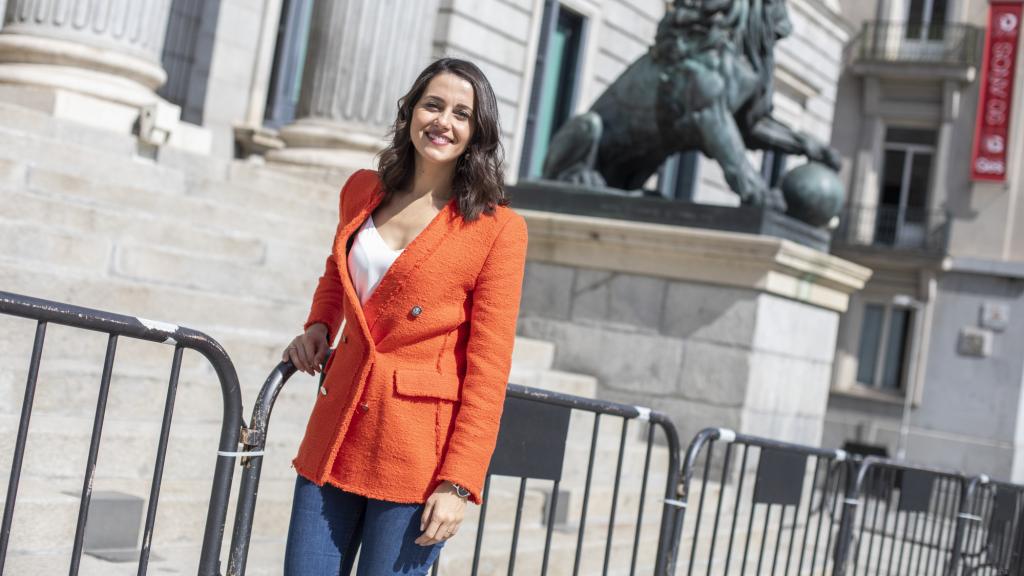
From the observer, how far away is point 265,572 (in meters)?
4.79

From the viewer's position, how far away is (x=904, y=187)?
101 feet

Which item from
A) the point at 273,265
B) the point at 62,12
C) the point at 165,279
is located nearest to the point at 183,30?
the point at 62,12

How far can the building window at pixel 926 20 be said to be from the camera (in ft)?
101

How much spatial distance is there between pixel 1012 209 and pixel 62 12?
955 inches

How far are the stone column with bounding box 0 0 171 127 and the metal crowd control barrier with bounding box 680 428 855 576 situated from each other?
5.07 metres

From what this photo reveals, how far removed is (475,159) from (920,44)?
3040cm

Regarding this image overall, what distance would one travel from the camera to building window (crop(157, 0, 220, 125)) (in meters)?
13.2

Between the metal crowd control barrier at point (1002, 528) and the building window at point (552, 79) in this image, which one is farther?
the building window at point (552, 79)

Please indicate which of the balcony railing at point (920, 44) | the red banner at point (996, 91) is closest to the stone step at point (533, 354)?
the red banner at point (996, 91)

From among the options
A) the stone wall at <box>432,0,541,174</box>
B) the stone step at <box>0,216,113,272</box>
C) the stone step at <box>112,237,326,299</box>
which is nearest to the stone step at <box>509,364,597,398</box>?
the stone step at <box>112,237,326,299</box>

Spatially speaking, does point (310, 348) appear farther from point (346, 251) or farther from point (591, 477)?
point (591, 477)

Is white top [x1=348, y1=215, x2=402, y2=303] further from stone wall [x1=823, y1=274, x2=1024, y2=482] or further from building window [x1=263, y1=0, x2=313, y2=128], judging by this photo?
stone wall [x1=823, y1=274, x2=1024, y2=482]

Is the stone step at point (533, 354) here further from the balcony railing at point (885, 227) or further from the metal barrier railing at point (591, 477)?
the balcony railing at point (885, 227)

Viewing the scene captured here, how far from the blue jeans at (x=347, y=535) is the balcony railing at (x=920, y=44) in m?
29.3
